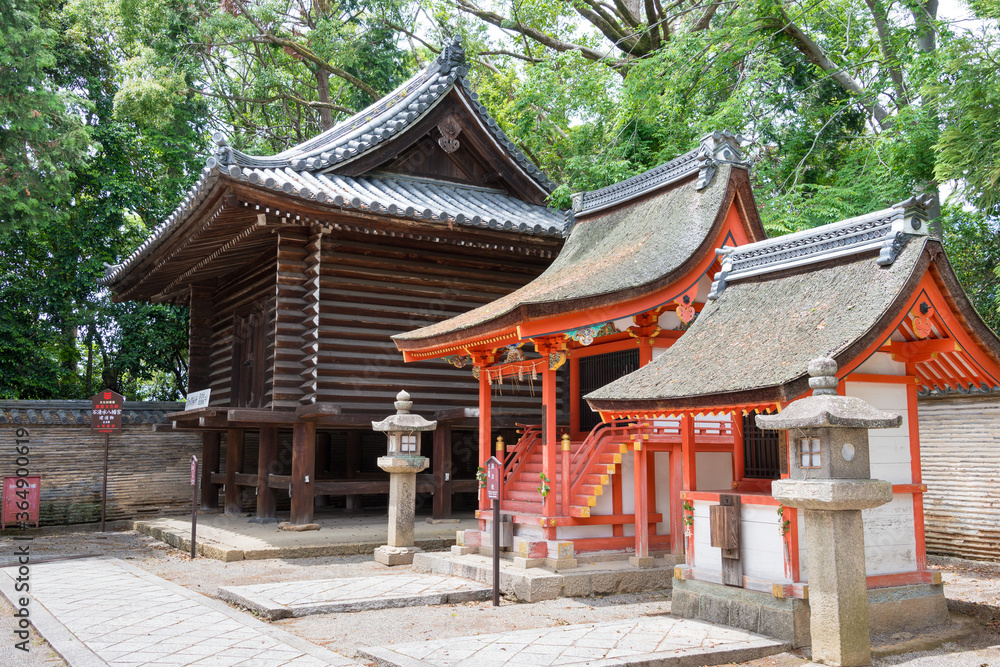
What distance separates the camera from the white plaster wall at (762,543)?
736 cm

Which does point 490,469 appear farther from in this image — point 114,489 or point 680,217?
point 114,489

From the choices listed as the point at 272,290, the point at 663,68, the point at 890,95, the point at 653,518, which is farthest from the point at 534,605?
the point at 890,95

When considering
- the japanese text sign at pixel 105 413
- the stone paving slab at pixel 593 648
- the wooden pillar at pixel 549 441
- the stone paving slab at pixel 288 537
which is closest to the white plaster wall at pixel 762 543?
the stone paving slab at pixel 593 648

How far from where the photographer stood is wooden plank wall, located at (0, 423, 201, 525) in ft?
53.4

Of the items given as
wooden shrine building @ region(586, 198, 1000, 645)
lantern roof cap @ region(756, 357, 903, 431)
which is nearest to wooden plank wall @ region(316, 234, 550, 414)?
wooden shrine building @ region(586, 198, 1000, 645)

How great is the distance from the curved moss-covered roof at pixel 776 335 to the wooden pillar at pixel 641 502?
5.76ft

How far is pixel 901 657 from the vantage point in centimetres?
654

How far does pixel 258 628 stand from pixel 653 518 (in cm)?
518

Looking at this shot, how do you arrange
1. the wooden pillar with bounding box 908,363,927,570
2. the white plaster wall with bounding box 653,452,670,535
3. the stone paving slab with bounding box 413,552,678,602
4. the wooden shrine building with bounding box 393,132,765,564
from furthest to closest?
the white plaster wall with bounding box 653,452,670,535
the wooden shrine building with bounding box 393,132,765,564
the stone paving slab with bounding box 413,552,678,602
the wooden pillar with bounding box 908,363,927,570

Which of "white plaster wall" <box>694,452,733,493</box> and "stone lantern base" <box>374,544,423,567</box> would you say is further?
"stone lantern base" <box>374,544,423,567</box>

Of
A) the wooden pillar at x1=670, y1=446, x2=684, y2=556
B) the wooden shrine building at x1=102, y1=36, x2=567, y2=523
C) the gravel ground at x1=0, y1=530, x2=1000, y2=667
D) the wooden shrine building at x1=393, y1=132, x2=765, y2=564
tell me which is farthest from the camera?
the wooden shrine building at x1=102, y1=36, x2=567, y2=523

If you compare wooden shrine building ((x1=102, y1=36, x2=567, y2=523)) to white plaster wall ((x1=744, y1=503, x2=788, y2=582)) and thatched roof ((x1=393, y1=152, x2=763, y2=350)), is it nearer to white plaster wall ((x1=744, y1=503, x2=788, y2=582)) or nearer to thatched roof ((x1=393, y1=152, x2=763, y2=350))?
thatched roof ((x1=393, y1=152, x2=763, y2=350))

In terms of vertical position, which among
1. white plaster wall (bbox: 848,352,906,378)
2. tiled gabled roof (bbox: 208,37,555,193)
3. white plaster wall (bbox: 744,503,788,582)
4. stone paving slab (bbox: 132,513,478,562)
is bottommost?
stone paving slab (bbox: 132,513,478,562)

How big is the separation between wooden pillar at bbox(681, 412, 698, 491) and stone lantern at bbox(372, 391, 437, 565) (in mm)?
3839
